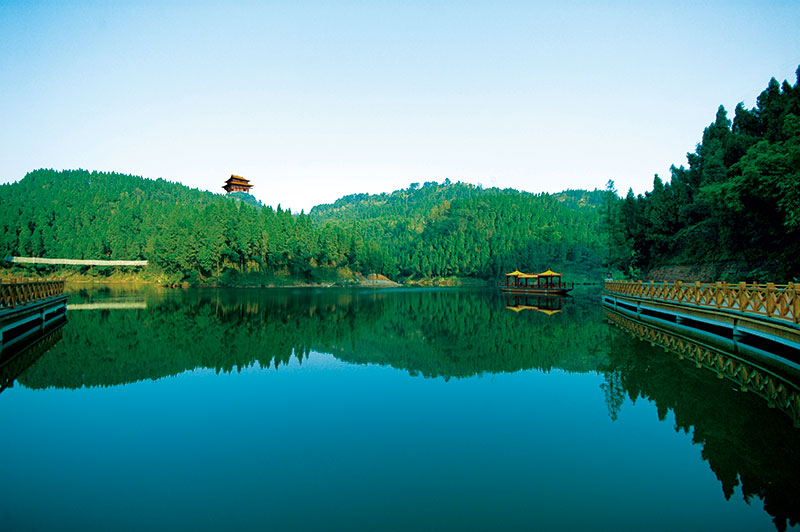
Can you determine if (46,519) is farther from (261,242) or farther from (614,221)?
(261,242)

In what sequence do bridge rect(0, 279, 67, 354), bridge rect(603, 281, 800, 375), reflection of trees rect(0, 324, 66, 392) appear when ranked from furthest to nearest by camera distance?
1. bridge rect(0, 279, 67, 354)
2. bridge rect(603, 281, 800, 375)
3. reflection of trees rect(0, 324, 66, 392)

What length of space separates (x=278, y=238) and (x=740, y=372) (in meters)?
76.5

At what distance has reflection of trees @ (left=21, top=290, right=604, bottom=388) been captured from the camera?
1403 cm

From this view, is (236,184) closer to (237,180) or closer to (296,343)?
(237,180)

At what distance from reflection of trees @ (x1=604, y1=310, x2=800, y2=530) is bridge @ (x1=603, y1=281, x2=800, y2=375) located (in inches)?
92.1

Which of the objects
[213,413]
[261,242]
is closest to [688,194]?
[213,413]

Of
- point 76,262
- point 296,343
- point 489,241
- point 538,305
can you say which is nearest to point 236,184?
point 76,262

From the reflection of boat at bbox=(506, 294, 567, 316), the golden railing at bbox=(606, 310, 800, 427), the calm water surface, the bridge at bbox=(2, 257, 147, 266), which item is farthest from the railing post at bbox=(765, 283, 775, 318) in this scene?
the bridge at bbox=(2, 257, 147, 266)

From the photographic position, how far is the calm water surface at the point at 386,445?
18.3 feet

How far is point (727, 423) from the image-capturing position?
28.5 feet

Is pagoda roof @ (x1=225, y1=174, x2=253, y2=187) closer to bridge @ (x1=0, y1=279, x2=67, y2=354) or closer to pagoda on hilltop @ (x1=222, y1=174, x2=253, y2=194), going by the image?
pagoda on hilltop @ (x1=222, y1=174, x2=253, y2=194)

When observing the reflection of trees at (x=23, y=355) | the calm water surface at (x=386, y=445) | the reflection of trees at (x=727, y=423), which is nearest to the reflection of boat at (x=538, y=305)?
the reflection of trees at (x=727, y=423)

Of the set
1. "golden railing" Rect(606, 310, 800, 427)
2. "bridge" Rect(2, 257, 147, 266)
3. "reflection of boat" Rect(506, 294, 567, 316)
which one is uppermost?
"bridge" Rect(2, 257, 147, 266)

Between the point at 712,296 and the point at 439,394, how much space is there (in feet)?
47.5
